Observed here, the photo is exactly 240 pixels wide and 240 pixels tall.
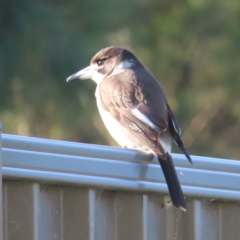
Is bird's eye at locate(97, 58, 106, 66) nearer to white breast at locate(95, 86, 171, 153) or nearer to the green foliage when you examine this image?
white breast at locate(95, 86, 171, 153)

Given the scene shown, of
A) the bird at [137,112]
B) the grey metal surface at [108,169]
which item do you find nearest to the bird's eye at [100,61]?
the bird at [137,112]

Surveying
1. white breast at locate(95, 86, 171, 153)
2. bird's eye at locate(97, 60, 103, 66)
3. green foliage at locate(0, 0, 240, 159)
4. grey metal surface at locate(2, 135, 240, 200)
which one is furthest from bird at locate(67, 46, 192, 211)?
green foliage at locate(0, 0, 240, 159)

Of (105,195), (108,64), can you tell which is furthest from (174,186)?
(108,64)

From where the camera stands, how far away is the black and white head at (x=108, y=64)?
17.4ft

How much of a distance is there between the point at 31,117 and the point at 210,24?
533 cm

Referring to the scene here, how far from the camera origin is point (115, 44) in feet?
40.1

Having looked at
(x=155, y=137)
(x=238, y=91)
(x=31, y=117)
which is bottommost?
(x=155, y=137)

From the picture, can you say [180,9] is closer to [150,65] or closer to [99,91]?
[150,65]

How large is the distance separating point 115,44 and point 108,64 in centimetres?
689

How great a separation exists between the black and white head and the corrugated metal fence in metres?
2.23

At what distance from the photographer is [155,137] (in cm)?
390

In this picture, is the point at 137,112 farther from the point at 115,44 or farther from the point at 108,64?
the point at 115,44

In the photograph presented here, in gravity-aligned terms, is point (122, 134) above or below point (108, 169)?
above

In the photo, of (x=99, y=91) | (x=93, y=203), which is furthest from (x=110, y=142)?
(x=93, y=203)
